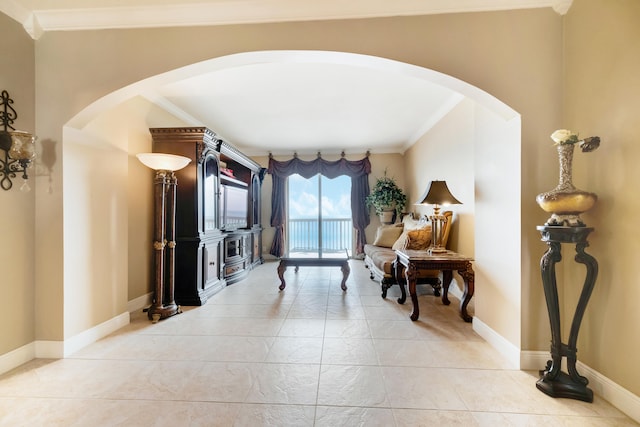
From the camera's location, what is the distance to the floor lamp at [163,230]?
255 cm

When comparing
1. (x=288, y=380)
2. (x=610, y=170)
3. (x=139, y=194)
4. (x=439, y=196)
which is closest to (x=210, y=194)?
(x=139, y=194)

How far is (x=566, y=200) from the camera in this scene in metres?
1.48

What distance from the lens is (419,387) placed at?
1.60m

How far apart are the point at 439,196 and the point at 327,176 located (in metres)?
3.44

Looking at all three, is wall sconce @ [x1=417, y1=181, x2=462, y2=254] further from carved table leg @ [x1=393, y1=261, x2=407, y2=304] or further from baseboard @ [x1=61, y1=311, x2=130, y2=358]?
baseboard @ [x1=61, y1=311, x2=130, y2=358]

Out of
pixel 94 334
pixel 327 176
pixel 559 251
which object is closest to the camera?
pixel 559 251

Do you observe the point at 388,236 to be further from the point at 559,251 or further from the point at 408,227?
the point at 559,251

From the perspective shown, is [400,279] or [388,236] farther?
[388,236]

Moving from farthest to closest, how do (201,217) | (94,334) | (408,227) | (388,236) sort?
(388,236) → (408,227) → (201,217) → (94,334)

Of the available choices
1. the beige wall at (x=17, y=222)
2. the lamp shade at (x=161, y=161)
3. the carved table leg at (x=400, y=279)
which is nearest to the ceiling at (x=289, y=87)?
the beige wall at (x=17, y=222)

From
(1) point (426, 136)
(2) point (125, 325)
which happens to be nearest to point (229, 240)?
(2) point (125, 325)

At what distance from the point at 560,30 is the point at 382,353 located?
8.43 feet

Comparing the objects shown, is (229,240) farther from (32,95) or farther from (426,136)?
(426,136)

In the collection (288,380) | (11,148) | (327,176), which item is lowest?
(288,380)
